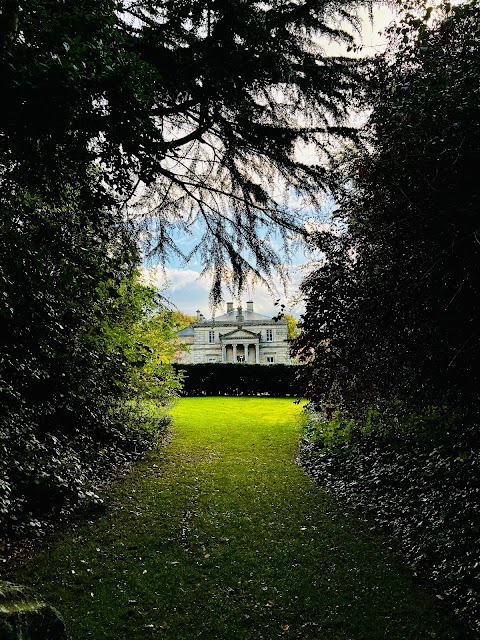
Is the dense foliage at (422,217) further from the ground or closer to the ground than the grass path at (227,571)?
further from the ground

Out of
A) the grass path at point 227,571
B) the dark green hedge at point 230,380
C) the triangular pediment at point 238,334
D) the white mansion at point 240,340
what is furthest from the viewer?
the triangular pediment at point 238,334

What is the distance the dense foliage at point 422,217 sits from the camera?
326 centimetres

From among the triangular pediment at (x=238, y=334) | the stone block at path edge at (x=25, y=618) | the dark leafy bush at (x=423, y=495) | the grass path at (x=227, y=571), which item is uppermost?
the triangular pediment at (x=238, y=334)

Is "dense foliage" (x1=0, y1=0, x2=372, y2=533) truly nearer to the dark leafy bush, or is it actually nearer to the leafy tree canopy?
the leafy tree canopy

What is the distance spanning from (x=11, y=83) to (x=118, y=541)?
161 inches

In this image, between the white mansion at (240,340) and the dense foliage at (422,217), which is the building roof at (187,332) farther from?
the dense foliage at (422,217)

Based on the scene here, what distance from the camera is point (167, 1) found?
3.41 meters

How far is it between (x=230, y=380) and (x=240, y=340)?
2548 cm

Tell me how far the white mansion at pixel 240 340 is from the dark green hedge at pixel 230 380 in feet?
74.4

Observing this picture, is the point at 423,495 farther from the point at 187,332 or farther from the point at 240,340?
the point at 240,340

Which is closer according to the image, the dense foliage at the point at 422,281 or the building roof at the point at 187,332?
the dense foliage at the point at 422,281

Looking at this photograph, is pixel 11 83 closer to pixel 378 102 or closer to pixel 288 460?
pixel 378 102

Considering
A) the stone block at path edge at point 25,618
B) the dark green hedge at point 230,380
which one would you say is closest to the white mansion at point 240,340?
the dark green hedge at point 230,380

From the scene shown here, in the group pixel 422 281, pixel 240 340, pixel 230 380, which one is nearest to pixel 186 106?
pixel 422 281
